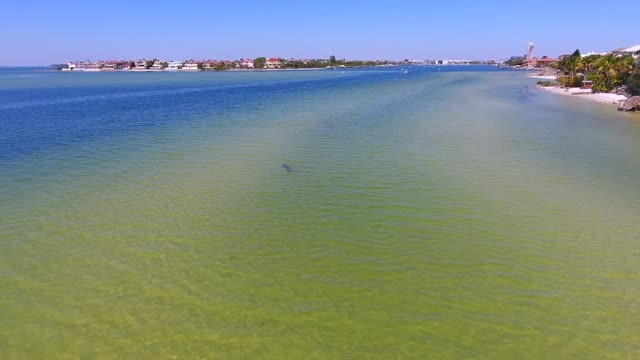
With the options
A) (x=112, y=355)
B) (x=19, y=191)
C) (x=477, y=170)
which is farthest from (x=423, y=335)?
(x=19, y=191)

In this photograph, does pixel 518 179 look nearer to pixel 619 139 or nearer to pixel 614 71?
pixel 619 139

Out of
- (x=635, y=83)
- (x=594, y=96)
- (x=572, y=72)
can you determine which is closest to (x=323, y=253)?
(x=635, y=83)

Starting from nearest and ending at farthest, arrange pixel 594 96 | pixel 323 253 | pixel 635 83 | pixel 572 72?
pixel 323 253, pixel 635 83, pixel 594 96, pixel 572 72

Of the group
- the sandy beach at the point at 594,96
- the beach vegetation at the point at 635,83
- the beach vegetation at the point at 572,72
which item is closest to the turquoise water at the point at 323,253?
the beach vegetation at the point at 635,83

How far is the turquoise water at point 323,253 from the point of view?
10.1 meters

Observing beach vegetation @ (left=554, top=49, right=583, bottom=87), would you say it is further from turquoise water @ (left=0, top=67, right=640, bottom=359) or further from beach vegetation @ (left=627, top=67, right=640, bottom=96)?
turquoise water @ (left=0, top=67, right=640, bottom=359)

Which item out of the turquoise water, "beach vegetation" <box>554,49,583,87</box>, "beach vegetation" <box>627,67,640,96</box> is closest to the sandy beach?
"beach vegetation" <box>627,67,640,96</box>

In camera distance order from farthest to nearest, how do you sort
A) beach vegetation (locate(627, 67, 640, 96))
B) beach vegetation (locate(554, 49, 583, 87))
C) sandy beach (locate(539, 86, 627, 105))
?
beach vegetation (locate(554, 49, 583, 87)), sandy beach (locate(539, 86, 627, 105)), beach vegetation (locate(627, 67, 640, 96))

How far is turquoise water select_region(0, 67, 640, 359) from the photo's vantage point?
33.1 ft

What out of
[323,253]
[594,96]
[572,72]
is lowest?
[323,253]

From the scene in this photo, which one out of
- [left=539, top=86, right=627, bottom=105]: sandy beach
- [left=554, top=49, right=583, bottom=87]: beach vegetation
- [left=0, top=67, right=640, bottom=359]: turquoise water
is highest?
[left=554, top=49, right=583, bottom=87]: beach vegetation

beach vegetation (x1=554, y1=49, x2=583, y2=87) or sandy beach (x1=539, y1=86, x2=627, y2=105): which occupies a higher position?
beach vegetation (x1=554, y1=49, x2=583, y2=87)

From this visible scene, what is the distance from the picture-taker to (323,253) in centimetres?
1438

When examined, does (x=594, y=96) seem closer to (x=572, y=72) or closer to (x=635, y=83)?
(x=635, y=83)
